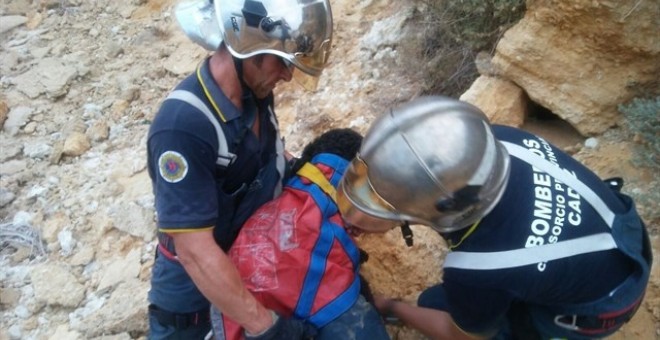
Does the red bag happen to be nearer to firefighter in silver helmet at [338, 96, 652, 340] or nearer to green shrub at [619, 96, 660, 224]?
firefighter in silver helmet at [338, 96, 652, 340]

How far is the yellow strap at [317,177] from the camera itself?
243 cm

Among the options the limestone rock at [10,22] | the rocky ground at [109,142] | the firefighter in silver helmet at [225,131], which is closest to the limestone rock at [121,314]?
the rocky ground at [109,142]

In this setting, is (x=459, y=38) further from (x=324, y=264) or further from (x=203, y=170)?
(x=203, y=170)

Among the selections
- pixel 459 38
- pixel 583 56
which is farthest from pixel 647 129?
pixel 459 38

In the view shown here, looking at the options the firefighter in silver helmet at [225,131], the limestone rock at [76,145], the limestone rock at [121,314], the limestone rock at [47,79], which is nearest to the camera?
the firefighter in silver helmet at [225,131]

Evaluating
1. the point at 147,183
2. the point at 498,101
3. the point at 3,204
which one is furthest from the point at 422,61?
the point at 3,204

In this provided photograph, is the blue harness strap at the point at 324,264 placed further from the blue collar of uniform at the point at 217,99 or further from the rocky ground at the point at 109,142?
the rocky ground at the point at 109,142

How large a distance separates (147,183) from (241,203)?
2.36 meters

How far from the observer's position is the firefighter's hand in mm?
2156

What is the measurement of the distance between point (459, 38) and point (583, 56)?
0.97 m

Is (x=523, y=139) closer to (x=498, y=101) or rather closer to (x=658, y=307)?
(x=658, y=307)

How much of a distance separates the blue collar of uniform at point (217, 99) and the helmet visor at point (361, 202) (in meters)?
0.48

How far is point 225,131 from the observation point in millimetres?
2137

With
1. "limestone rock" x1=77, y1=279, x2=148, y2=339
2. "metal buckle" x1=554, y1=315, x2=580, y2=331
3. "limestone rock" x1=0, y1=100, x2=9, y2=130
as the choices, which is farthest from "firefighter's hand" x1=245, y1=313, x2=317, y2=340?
"limestone rock" x1=0, y1=100, x2=9, y2=130
